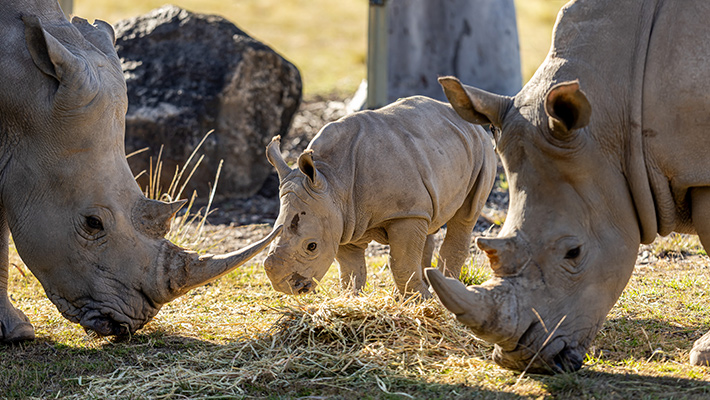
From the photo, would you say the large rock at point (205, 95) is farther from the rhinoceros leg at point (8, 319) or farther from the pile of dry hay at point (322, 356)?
the pile of dry hay at point (322, 356)

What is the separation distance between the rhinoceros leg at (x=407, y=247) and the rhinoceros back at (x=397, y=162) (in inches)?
2.5

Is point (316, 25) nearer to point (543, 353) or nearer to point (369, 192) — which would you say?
point (369, 192)

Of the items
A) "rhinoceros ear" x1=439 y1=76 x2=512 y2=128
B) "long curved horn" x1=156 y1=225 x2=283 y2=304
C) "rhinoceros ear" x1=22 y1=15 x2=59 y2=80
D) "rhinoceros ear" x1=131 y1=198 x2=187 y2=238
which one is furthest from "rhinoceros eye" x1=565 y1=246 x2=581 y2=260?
"rhinoceros ear" x1=22 y1=15 x2=59 y2=80

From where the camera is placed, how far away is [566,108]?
3.66 m

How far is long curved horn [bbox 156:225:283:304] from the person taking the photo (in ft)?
15.0

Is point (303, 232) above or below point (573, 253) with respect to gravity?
below

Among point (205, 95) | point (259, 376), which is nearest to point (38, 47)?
point (259, 376)

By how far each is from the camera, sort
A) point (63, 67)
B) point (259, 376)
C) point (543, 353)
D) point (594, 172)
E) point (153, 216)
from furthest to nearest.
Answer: point (153, 216), point (63, 67), point (259, 376), point (594, 172), point (543, 353)

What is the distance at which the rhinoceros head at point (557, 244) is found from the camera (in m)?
3.69

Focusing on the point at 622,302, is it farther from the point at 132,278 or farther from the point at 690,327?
the point at 132,278

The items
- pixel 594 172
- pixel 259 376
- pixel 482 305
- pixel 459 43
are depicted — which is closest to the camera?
pixel 482 305

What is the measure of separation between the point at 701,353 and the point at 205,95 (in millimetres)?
6031

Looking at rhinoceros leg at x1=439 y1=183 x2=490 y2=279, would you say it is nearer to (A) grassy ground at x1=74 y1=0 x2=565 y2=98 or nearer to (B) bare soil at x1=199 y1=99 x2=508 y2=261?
(B) bare soil at x1=199 y1=99 x2=508 y2=261

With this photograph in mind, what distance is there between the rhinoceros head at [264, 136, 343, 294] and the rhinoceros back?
0.20 metres
